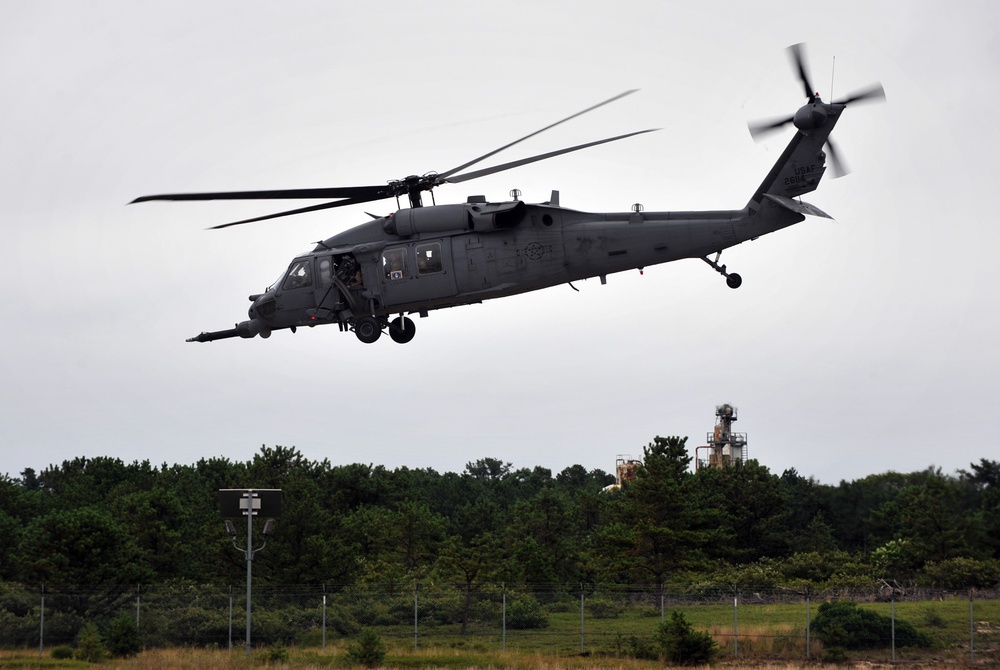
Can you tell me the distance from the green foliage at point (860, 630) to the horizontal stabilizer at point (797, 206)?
674 inches

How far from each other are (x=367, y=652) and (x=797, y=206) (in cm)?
1986

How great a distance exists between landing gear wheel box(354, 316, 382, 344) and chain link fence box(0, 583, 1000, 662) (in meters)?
10.0

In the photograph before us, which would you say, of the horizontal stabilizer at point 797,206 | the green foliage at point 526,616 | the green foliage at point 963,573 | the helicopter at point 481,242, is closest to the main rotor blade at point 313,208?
the helicopter at point 481,242

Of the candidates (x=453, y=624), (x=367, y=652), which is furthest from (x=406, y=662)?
(x=453, y=624)

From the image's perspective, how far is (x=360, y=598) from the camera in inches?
1882

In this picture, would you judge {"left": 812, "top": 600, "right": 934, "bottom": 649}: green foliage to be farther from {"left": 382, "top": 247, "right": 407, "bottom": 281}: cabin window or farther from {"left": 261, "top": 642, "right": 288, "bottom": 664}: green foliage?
{"left": 382, "top": 247, "right": 407, "bottom": 281}: cabin window

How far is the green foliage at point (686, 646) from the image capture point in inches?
1486

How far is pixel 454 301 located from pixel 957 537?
36386 mm

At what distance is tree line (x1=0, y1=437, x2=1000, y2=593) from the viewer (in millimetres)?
52719

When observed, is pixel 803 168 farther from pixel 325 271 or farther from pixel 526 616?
pixel 526 616

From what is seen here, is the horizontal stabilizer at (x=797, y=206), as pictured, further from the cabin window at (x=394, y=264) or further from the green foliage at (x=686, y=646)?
the green foliage at (x=686, y=646)

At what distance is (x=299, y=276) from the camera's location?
106ft

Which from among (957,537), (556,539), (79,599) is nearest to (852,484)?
Result: (556,539)

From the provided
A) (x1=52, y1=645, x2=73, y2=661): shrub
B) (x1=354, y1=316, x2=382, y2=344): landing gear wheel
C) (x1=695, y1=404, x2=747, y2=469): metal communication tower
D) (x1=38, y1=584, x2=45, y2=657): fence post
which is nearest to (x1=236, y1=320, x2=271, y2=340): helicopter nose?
(x1=354, y1=316, x2=382, y2=344): landing gear wheel
